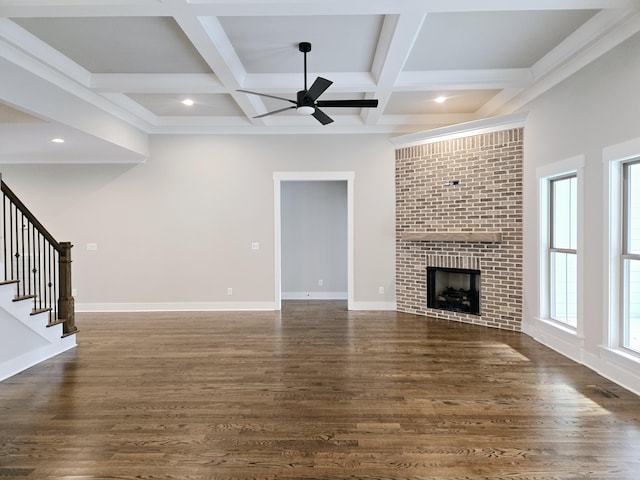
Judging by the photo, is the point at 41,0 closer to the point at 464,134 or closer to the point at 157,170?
the point at 157,170

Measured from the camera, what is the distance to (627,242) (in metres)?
3.28

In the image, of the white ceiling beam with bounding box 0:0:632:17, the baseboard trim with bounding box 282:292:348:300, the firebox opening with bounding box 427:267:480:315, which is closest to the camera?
the white ceiling beam with bounding box 0:0:632:17

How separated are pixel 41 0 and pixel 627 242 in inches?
209

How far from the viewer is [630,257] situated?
3207 mm

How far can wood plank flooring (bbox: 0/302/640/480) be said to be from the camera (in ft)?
7.05

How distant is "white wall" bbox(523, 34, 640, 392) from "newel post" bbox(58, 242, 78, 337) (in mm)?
5770

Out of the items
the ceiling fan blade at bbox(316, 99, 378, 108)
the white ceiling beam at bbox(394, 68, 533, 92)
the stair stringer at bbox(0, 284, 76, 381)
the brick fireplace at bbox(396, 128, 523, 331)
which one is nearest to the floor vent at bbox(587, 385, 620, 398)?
the brick fireplace at bbox(396, 128, 523, 331)

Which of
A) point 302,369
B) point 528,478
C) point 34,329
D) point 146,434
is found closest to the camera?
point 528,478

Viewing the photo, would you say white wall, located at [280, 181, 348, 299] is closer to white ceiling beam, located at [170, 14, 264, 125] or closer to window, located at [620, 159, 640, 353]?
white ceiling beam, located at [170, 14, 264, 125]

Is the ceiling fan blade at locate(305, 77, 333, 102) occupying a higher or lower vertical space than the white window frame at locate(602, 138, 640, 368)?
higher

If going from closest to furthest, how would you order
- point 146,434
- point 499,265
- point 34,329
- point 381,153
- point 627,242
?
point 146,434 < point 627,242 < point 34,329 < point 499,265 < point 381,153

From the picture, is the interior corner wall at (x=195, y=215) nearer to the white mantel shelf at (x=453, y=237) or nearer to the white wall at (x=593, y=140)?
the white mantel shelf at (x=453, y=237)

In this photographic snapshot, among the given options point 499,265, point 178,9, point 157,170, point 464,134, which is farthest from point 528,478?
point 157,170

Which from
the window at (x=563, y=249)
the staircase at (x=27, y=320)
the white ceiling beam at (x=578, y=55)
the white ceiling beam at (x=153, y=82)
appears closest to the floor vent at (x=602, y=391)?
the window at (x=563, y=249)
